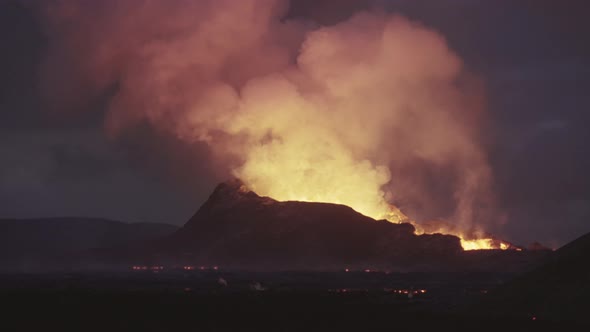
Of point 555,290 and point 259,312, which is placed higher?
point 555,290

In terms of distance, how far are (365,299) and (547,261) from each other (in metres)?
32.6

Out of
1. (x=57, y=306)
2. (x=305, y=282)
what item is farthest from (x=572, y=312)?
(x=305, y=282)

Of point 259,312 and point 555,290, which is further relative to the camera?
point 259,312

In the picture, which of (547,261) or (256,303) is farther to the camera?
(256,303)

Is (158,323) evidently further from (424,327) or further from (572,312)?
(572,312)

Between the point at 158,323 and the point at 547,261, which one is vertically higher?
the point at 547,261

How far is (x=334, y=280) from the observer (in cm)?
18375

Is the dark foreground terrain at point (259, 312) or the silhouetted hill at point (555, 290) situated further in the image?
the dark foreground terrain at point (259, 312)

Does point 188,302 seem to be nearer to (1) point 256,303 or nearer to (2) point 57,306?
(1) point 256,303

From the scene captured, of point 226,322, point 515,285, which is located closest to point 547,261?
point 515,285

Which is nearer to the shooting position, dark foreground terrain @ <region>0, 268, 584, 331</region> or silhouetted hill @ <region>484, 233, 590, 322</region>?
silhouetted hill @ <region>484, 233, 590, 322</region>

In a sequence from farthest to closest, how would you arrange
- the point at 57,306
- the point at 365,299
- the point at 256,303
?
the point at 365,299 → the point at 256,303 → the point at 57,306

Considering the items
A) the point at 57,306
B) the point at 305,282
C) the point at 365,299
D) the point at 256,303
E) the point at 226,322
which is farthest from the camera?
the point at 305,282

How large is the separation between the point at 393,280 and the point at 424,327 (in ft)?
344
